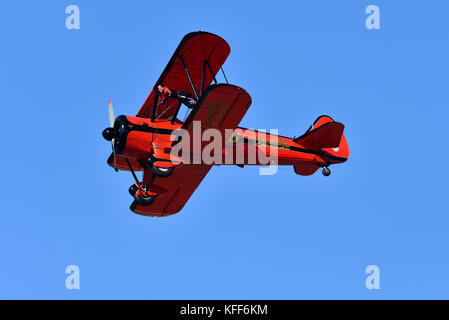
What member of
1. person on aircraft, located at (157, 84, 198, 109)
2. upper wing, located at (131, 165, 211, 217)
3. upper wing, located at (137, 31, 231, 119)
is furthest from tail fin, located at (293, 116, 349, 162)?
person on aircraft, located at (157, 84, 198, 109)

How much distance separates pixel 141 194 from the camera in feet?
59.2

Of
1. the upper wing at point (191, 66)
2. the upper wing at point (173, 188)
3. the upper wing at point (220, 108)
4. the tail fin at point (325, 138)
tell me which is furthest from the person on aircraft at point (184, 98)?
the tail fin at point (325, 138)

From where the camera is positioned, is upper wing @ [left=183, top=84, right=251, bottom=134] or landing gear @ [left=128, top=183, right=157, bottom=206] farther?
landing gear @ [left=128, top=183, right=157, bottom=206]

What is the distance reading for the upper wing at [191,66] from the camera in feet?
56.2

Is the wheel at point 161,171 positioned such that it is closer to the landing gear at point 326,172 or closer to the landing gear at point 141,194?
the landing gear at point 141,194

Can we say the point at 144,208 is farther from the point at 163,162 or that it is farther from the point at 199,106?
the point at 199,106

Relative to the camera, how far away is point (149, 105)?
1902 centimetres

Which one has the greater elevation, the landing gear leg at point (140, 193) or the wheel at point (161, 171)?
the wheel at point (161, 171)

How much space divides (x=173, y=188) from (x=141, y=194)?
1.80 meters

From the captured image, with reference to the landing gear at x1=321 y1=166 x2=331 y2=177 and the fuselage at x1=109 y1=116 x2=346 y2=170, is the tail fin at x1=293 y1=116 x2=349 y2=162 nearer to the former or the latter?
the landing gear at x1=321 y1=166 x2=331 y2=177

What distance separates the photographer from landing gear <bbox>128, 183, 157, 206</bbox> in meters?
18.0

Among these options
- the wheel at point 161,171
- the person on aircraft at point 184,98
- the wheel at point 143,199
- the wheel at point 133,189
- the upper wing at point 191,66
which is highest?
the upper wing at point 191,66

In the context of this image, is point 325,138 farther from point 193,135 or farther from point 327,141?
point 193,135

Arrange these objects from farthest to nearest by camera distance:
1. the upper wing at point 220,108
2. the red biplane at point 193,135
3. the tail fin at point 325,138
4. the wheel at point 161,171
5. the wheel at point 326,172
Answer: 1. the wheel at point 326,172
2. the tail fin at point 325,138
3. the wheel at point 161,171
4. the red biplane at point 193,135
5. the upper wing at point 220,108
